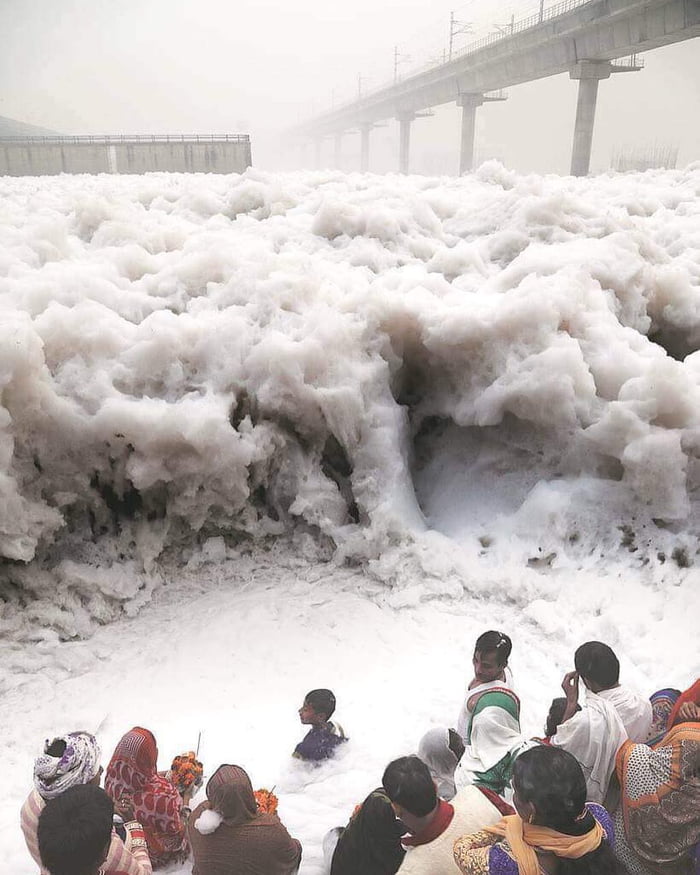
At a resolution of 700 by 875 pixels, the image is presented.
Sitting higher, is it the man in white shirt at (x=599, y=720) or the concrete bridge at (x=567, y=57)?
the concrete bridge at (x=567, y=57)

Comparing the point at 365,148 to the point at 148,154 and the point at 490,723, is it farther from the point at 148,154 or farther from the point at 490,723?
the point at 490,723

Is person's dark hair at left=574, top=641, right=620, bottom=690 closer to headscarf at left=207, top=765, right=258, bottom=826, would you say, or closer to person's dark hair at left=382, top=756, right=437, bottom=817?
person's dark hair at left=382, top=756, right=437, bottom=817

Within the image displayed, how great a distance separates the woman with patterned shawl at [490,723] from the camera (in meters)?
2.18

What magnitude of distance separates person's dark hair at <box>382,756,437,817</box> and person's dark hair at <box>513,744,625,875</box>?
0.92 ft

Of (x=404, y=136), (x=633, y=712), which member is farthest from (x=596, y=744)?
(x=404, y=136)

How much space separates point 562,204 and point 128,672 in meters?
5.24

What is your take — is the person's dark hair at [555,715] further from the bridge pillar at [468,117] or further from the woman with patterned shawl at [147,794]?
the bridge pillar at [468,117]

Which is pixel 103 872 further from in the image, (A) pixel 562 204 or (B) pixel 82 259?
(A) pixel 562 204

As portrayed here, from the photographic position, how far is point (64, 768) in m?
1.92

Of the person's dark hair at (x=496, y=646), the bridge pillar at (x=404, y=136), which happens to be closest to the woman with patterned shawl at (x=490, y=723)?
the person's dark hair at (x=496, y=646)

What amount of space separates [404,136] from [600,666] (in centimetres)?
3625

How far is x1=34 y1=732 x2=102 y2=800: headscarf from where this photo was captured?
6.26 feet

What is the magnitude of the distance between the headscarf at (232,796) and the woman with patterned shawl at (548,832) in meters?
0.68

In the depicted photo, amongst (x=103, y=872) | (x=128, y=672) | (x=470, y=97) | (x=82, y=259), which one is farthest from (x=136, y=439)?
(x=470, y=97)
